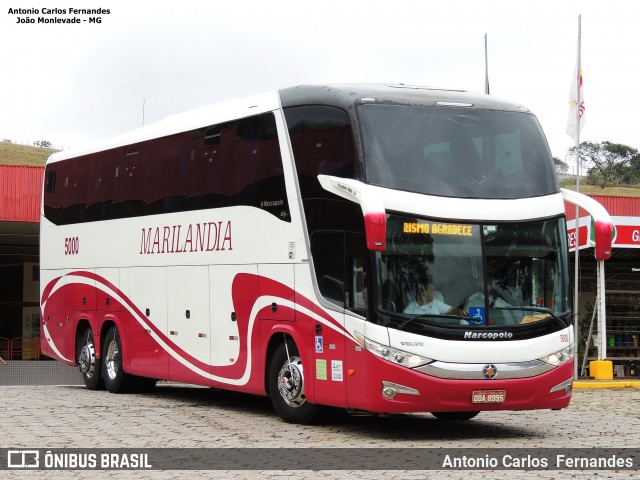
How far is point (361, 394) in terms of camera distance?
44.9 ft

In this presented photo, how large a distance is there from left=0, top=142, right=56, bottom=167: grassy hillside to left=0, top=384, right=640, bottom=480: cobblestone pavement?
85693mm

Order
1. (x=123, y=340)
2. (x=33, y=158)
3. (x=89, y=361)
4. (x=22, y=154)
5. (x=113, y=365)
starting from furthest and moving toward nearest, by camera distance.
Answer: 1. (x=22, y=154)
2. (x=33, y=158)
3. (x=89, y=361)
4. (x=113, y=365)
5. (x=123, y=340)

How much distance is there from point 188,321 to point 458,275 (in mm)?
5916

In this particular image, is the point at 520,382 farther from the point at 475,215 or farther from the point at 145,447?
the point at 145,447

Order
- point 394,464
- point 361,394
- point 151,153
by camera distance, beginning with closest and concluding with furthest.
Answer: point 394,464
point 361,394
point 151,153

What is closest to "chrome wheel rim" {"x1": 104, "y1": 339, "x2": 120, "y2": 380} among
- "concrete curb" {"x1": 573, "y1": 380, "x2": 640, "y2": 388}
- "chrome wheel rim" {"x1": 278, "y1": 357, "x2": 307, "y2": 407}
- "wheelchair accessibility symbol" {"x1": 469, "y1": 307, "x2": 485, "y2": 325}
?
"chrome wheel rim" {"x1": 278, "y1": 357, "x2": 307, "y2": 407}

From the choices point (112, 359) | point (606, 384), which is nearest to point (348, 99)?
point (112, 359)

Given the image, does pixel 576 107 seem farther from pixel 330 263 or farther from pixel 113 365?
pixel 330 263

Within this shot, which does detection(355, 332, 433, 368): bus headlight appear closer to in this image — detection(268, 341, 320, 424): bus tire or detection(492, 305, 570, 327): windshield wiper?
detection(492, 305, 570, 327): windshield wiper

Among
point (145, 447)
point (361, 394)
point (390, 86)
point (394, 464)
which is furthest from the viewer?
point (390, 86)

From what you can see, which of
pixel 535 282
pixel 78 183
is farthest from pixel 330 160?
pixel 78 183

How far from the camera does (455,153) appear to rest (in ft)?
46.3

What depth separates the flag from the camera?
1151 inches

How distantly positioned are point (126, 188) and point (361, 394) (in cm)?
798
